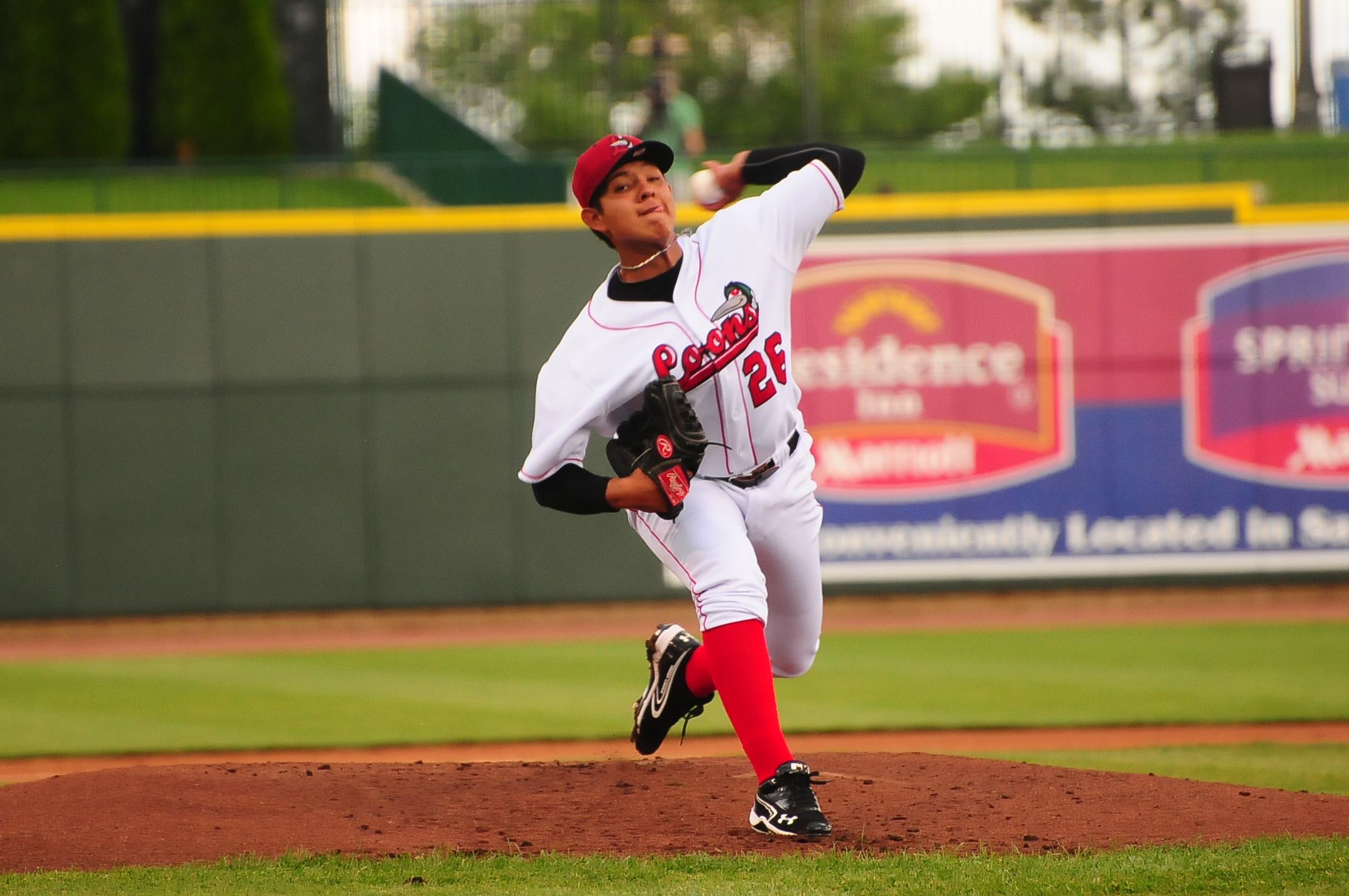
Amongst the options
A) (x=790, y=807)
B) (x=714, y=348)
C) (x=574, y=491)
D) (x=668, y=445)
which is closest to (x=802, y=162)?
(x=714, y=348)

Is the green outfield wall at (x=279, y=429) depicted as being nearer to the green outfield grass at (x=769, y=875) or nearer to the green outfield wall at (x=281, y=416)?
the green outfield wall at (x=281, y=416)

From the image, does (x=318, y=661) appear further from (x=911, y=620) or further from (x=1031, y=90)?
(x=1031, y=90)

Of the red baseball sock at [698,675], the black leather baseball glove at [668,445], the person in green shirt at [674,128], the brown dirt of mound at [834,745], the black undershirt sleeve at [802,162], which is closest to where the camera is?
the black leather baseball glove at [668,445]

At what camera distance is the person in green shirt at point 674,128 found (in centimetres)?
1255

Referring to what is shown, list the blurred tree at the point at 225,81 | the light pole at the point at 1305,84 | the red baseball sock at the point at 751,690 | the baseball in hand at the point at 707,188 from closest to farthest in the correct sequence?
the red baseball sock at the point at 751,690 < the baseball in hand at the point at 707,188 < the light pole at the point at 1305,84 < the blurred tree at the point at 225,81

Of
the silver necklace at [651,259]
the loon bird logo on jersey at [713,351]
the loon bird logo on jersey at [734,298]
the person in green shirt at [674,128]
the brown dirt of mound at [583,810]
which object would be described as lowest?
the brown dirt of mound at [583,810]

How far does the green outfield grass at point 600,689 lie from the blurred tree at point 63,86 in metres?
8.92

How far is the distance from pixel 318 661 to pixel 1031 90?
1092cm

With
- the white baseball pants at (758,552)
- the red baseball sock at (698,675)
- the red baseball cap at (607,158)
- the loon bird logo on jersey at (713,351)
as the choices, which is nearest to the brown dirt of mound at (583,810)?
the red baseball sock at (698,675)

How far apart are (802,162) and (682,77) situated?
20721 millimetres

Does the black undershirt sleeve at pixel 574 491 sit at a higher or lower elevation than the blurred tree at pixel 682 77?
lower

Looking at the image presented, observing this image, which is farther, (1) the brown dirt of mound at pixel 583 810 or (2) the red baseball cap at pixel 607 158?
(2) the red baseball cap at pixel 607 158

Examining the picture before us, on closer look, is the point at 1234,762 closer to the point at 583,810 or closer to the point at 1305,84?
the point at 583,810

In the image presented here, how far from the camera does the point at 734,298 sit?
4.14 meters
